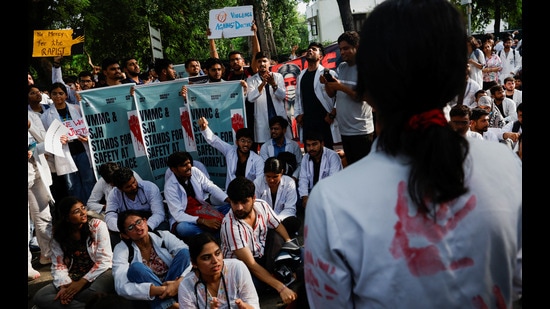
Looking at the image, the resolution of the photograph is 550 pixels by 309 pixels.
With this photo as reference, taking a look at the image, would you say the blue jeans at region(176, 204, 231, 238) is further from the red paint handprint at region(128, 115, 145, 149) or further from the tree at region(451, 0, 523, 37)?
the tree at region(451, 0, 523, 37)

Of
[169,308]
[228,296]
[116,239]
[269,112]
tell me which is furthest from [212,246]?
[269,112]

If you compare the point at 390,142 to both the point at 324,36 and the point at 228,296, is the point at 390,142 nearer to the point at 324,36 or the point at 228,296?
the point at 228,296

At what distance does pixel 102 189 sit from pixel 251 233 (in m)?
2.44

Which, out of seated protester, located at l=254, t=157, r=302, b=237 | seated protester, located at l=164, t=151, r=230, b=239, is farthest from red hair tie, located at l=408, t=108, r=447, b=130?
seated protester, located at l=164, t=151, r=230, b=239

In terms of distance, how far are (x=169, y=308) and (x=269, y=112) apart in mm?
3597

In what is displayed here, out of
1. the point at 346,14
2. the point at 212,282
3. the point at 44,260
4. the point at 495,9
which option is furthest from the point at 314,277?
the point at 495,9

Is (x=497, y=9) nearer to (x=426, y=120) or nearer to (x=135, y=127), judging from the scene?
(x=135, y=127)

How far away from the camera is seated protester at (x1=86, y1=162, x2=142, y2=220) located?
6.37m

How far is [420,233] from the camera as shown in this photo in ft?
3.67

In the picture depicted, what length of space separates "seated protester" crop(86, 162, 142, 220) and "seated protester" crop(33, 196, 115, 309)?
1314 mm

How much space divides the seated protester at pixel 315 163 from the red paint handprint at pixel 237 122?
3.61 feet

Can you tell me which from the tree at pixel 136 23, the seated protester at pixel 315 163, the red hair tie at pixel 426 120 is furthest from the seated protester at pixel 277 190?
the tree at pixel 136 23

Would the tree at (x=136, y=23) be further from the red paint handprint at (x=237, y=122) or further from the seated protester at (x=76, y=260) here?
the seated protester at (x=76, y=260)

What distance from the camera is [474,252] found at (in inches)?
44.7
